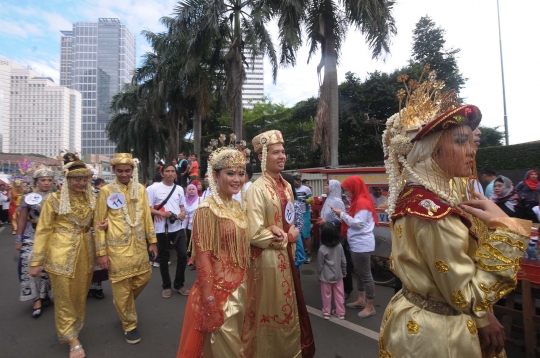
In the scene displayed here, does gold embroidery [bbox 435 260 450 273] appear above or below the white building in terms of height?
below

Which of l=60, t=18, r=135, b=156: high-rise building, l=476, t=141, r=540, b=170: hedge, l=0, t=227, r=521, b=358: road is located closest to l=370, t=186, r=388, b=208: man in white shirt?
l=0, t=227, r=521, b=358: road

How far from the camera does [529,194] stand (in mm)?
5051

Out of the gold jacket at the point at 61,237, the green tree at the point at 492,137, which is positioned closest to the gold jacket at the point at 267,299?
the gold jacket at the point at 61,237

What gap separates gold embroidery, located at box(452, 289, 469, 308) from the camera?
4.48 feet

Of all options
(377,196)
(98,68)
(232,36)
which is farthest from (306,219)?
(98,68)

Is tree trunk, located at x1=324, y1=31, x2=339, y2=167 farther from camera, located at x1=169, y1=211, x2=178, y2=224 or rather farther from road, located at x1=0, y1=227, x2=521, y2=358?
camera, located at x1=169, y1=211, x2=178, y2=224

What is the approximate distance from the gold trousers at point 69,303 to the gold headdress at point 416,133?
3.27 metres

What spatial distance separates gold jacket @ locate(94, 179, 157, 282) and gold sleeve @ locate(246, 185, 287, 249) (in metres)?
1.65

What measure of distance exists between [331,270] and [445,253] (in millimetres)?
2562

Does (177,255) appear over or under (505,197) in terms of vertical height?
under

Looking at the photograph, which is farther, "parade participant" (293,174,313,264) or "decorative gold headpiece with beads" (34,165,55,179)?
"parade participant" (293,174,313,264)

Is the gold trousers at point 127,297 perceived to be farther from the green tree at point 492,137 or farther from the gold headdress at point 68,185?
the green tree at point 492,137

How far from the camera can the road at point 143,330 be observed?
317cm

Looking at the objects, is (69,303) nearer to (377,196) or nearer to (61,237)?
(61,237)
